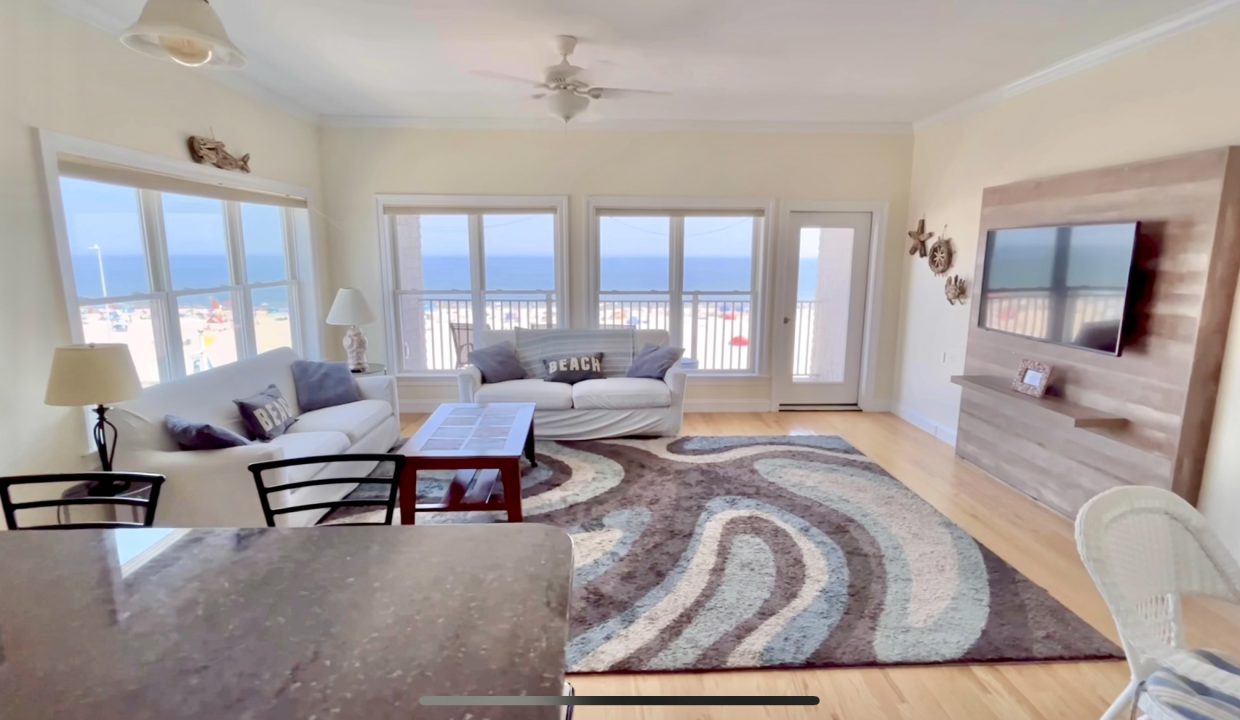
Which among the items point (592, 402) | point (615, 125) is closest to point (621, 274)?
point (615, 125)

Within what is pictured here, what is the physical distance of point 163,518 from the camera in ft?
8.22

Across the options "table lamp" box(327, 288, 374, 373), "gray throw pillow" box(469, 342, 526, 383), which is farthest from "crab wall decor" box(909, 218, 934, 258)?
"table lamp" box(327, 288, 374, 373)

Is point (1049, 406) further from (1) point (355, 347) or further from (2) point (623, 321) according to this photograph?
(1) point (355, 347)

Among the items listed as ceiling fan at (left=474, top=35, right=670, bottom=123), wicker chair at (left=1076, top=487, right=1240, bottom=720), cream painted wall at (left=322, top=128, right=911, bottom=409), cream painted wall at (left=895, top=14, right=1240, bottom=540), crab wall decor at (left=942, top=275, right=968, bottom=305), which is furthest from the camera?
cream painted wall at (left=322, top=128, right=911, bottom=409)

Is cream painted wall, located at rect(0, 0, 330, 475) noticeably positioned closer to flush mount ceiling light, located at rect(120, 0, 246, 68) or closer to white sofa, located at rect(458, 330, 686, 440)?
flush mount ceiling light, located at rect(120, 0, 246, 68)

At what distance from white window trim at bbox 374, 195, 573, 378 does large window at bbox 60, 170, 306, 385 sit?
789 millimetres

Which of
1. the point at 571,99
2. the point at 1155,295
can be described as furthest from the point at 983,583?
the point at 571,99

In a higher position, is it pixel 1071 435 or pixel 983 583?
pixel 1071 435

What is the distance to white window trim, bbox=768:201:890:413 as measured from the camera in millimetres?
5242

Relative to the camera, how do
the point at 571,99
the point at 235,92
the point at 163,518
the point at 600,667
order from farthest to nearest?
the point at 235,92 < the point at 571,99 < the point at 163,518 < the point at 600,667

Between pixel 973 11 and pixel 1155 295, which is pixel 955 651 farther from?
pixel 973 11

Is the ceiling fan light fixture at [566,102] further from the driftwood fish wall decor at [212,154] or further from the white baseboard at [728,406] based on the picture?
the white baseboard at [728,406]

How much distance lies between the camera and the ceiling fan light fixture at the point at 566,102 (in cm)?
342

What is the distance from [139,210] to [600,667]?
3.39 metres
